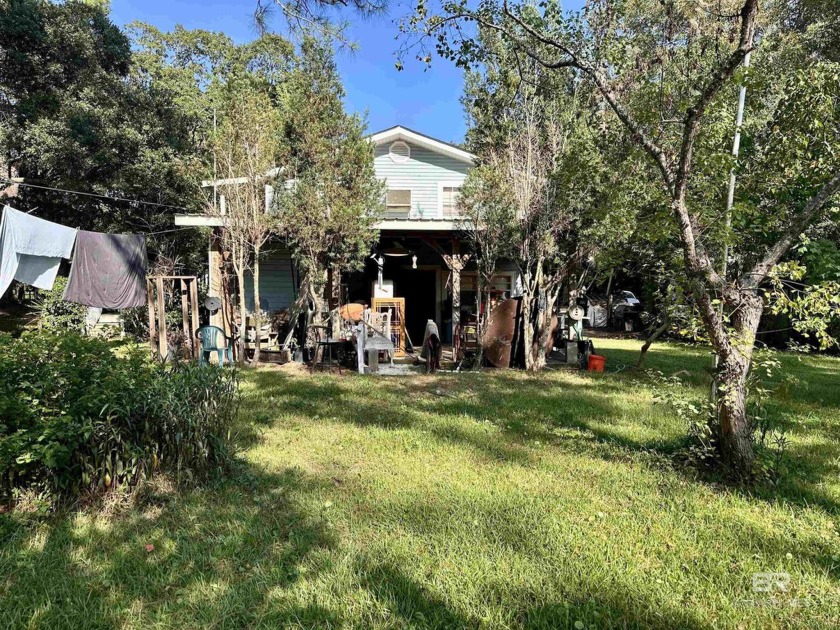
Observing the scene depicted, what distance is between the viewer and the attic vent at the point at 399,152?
12.8 m

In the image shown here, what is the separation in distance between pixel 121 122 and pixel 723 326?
665 inches

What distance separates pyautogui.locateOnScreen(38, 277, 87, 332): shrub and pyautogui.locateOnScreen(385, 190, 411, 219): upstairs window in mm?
7721

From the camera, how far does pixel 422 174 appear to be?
12867 millimetres

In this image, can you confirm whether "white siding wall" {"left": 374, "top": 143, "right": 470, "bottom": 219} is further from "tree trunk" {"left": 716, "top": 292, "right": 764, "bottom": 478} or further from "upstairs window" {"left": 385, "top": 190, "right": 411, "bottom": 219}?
"tree trunk" {"left": 716, "top": 292, "right": 764, "bottom": 478}

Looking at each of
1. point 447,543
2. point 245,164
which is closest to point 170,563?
point 447,543

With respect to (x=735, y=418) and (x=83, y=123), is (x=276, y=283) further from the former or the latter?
(x=735, y=418)

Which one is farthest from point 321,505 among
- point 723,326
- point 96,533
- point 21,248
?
point 21,248

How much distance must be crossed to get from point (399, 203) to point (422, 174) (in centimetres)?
107

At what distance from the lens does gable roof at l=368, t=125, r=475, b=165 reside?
1232 cm

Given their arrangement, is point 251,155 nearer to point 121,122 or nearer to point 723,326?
point 723,326

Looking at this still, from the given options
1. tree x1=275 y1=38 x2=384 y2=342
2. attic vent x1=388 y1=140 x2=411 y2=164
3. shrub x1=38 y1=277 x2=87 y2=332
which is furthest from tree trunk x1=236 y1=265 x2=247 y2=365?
attic vent x1=388 y1=140 x2=411 y2=164

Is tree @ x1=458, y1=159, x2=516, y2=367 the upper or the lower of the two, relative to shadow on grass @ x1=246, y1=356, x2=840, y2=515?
upper

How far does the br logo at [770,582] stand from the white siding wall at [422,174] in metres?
11.3

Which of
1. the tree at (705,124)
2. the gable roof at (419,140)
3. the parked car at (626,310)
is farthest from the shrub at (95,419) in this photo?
the parked car at (626,310)
